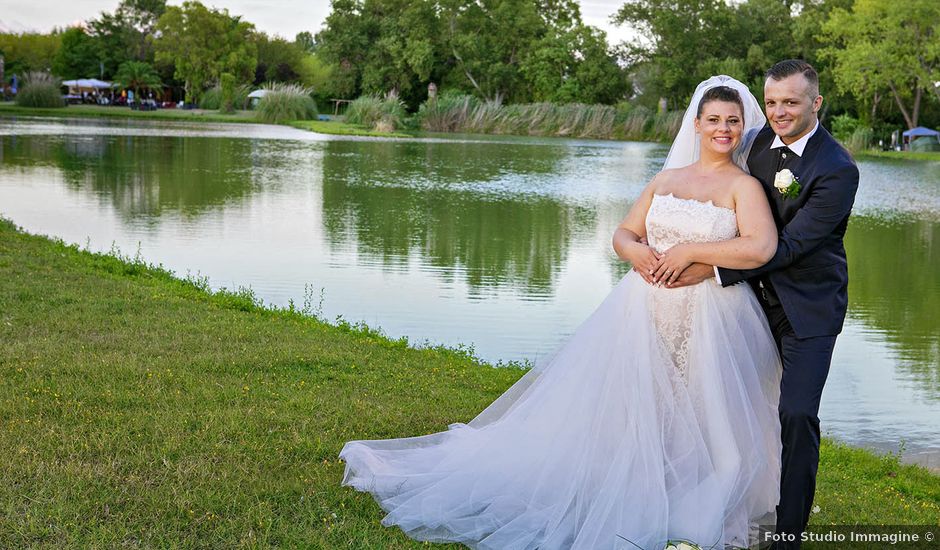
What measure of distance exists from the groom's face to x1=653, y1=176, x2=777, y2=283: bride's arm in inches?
10.0

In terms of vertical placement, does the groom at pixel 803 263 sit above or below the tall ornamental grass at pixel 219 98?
below

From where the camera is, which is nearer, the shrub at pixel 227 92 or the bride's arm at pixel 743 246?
the bride's arm at pixel 743 246

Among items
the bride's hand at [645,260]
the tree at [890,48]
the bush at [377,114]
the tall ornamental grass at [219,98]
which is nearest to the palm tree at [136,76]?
the tall ornamental grass at [219,98]

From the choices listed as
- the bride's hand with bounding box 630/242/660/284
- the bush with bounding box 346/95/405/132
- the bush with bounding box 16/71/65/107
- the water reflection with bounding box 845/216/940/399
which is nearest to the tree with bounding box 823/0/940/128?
the bush with bounding box 346/95/405/132

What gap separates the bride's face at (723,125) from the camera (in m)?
4.21

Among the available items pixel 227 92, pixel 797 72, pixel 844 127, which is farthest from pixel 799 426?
pixel 227 92

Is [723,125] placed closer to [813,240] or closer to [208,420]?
[813,240]

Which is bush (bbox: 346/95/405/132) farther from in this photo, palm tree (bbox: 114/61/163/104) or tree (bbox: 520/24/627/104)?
palm tree (bbox: 114/61/163/104)

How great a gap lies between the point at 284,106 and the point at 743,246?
52776mm

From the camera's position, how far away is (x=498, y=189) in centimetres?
2211

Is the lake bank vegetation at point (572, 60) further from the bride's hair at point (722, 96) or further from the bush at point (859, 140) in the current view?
the bride's hair at point (722, 96)

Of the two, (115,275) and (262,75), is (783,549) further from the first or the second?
(262,75)

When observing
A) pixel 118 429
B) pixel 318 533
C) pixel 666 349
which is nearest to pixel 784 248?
pixel 666 349

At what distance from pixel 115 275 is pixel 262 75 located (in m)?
76.2
